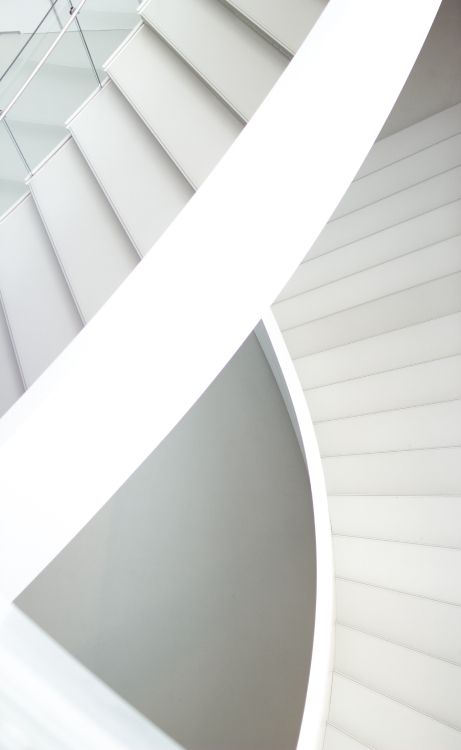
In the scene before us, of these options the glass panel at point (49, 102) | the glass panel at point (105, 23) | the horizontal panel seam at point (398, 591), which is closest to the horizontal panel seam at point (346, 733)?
the horizontal panel seam at point (398, 591)

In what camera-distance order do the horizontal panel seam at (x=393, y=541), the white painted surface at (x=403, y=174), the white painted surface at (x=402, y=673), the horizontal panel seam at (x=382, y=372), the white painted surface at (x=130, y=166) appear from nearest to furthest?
the white painted surface at (x=130, y=166) < the white painted surface at (x=402, y=673) < the horizontal panel seam at (x=393, y=541) < the horizontal panel seam at (x=382, y=372) < the white painted surface at (x=403, y=174)

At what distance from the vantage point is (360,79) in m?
1.27

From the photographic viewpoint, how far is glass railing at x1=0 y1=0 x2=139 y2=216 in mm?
2512

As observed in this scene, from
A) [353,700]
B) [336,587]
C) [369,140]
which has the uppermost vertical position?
[369,140]

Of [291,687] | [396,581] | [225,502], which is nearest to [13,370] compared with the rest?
[396,581]

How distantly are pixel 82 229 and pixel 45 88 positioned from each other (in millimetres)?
718

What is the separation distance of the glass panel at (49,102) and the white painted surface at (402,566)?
75.7 inches

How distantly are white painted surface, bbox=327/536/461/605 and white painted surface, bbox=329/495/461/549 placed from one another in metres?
0.03

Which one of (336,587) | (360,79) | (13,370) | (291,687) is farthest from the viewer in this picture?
(291,687)

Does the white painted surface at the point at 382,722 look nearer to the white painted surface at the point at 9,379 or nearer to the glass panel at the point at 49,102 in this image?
the white painted surface at the point at 9,379

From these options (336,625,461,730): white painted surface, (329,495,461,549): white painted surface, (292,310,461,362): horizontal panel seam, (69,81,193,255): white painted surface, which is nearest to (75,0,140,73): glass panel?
(69,81,193,255): white painted surface

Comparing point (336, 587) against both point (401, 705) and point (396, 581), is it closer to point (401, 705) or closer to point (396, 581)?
point (396, 581)

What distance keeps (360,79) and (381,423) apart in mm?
1638

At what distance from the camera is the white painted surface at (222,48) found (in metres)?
2.07
